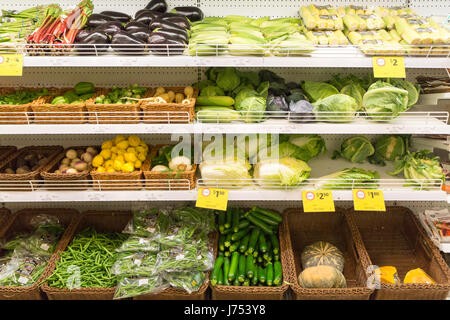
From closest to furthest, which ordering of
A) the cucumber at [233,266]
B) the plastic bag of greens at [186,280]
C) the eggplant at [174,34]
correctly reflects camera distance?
the eggplant at [174,34], the plastic bag of greens at [186,280], the cucumber at [233,266]

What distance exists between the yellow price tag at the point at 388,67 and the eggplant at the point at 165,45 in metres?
1.00

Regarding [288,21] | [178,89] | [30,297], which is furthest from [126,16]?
[30,297]

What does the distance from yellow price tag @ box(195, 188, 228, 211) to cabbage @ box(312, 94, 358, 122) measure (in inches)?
27.7

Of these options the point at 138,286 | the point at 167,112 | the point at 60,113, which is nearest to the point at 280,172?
the point at 167,112

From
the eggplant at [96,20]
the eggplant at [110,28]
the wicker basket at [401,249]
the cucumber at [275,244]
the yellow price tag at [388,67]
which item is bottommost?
the wicker basket at [401,249]

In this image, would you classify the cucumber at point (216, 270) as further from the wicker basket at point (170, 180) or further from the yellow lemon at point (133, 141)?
the yellow lemon at point (133, 141)

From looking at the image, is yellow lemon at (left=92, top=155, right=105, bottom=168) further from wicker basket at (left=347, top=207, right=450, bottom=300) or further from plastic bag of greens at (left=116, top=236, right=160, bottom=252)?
wicker basket at (left=347, top=207, right=450, bottom=300)

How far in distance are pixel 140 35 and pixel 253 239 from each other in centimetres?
146

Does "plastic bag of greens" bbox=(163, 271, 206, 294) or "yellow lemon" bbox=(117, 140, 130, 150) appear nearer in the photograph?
"plastic bag of greens" bbox=(163, 271, 206, 294)

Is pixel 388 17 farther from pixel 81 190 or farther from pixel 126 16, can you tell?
pixel 81 190

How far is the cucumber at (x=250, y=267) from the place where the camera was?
216 cm

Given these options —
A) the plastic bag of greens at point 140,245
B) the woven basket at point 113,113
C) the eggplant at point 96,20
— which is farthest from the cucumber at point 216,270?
the eggplant at point 96,20

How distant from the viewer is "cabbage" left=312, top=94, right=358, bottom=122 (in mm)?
1938

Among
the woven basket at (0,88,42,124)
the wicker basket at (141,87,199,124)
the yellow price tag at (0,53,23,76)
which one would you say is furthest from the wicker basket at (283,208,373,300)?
the yellow price tag at (0,53,23,76)
